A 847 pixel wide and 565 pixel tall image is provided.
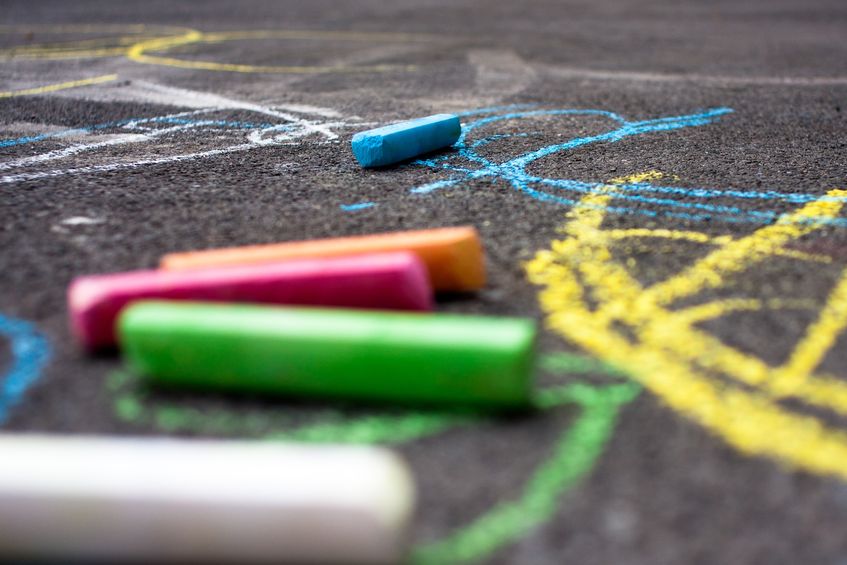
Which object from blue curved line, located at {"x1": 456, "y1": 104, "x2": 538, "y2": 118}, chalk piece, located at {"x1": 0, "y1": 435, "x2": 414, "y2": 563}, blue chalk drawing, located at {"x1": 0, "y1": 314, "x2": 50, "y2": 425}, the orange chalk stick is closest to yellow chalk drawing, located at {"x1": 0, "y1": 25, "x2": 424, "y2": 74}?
blue curved line, located at {"x1": 456, "y1": 104, "x2": 538, "y2": 118}

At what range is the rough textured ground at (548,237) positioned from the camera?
1685mm

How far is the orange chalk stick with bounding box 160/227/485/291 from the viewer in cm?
244

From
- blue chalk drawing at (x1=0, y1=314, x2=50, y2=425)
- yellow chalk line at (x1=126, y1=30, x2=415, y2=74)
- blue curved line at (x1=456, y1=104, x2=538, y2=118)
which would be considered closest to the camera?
blue chalk drawing at (x1=0, y1=314, x2=50, y2=425)

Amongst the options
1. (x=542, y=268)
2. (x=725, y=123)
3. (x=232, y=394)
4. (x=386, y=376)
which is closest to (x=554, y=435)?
(x=386, y=376)

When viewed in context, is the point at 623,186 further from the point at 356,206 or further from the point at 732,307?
the point at 732,307

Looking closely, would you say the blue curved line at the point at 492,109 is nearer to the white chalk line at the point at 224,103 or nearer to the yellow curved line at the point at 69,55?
the white chalk line at the point at 224,103

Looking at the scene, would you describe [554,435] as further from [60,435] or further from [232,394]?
[60,435]

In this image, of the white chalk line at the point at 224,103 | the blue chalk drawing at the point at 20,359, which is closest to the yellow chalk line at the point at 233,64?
the white chalk line at the point at 224,103

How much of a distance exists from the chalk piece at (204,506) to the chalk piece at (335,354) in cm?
38

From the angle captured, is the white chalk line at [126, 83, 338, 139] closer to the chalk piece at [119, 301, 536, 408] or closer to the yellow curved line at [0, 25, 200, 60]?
the yellow curved line at [0, 25, 200, 60]

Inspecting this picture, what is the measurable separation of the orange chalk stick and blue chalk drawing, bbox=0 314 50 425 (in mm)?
368

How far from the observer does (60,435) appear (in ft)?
6.15

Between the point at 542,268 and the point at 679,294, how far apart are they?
40 centimetres

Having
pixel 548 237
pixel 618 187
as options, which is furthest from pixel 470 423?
pixel 618 187
